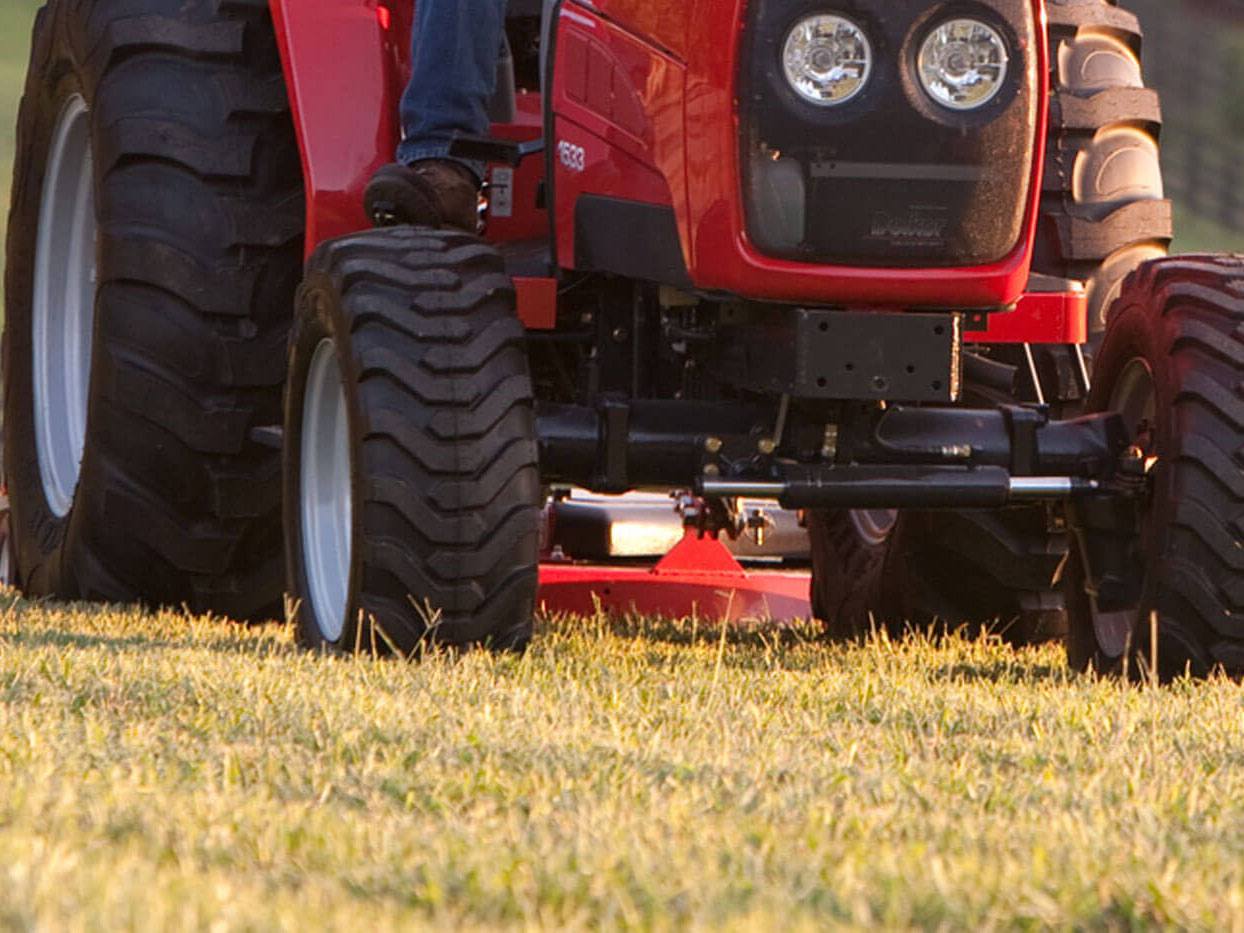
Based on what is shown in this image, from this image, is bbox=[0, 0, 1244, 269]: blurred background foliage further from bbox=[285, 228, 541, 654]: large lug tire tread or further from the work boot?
bbox=[285, 228, 541, 654]: large lug tire tread

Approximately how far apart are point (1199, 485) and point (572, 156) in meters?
1.37

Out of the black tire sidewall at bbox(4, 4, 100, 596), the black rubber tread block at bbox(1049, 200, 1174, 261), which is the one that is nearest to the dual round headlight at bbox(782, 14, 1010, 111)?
the black rubber tread block at bbox(1049, 200, 1174, 261)

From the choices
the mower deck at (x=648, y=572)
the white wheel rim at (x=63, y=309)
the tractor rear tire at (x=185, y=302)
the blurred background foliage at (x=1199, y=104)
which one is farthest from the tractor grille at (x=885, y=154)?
the blurred background foliage at (x=1199, y=104)

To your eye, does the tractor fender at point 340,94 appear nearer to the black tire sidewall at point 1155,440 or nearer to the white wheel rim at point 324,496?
the white wheel rim at point 324,496

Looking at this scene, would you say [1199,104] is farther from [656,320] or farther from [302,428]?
[302,428]

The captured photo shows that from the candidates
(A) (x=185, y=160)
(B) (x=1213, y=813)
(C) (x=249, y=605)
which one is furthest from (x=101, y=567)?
(B) (x=1213, y=813)

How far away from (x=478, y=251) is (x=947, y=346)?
865 millimetres

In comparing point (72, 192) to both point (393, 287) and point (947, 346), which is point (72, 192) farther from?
point (947, 346)

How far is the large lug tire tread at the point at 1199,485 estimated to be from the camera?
4605 mm

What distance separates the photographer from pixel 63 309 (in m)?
6.70

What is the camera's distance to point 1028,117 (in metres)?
4.49

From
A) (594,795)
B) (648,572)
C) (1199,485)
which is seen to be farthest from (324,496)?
(594,795)

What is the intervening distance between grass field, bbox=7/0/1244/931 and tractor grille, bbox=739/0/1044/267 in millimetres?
763

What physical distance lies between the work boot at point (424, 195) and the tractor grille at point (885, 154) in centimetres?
80
